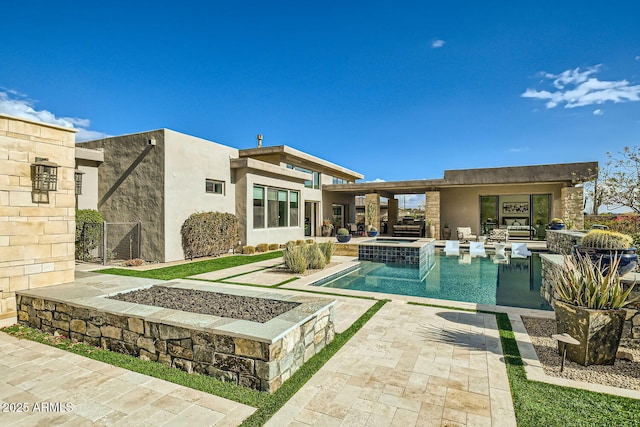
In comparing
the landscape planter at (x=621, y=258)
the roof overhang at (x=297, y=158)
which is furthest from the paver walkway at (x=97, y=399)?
the roof overhang at (x=297, y=158)

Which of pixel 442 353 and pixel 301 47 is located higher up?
pixel 301 47

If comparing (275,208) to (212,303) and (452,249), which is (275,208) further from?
(212,303)

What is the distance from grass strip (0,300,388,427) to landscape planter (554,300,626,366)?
102 inches

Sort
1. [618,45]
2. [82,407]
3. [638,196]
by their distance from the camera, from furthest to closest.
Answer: [618,45] < [638,196] < [82,407]

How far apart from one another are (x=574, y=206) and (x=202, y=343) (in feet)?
60.0

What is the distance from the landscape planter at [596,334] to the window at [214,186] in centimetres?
1220

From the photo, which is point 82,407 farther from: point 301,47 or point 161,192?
point 301,47

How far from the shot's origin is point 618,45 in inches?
368

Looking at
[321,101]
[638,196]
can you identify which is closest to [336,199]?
[321,101]

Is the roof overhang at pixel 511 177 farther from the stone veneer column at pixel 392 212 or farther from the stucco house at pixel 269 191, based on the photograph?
the stone veneer column at pixel 392 212

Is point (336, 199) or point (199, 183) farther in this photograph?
point (336, 199)

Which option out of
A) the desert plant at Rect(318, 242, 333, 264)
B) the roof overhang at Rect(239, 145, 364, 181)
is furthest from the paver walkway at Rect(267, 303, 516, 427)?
the roof overhang at Rect(239, 145, 364, 181)

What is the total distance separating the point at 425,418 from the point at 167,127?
11.8 m

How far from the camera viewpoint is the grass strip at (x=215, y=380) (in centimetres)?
281
